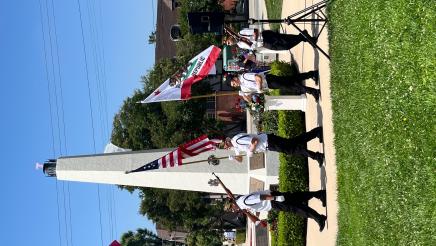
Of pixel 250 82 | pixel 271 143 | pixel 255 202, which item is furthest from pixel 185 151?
pixel 271 143

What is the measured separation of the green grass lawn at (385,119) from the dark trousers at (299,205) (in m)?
1.68

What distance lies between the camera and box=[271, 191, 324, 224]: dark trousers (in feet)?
52.1

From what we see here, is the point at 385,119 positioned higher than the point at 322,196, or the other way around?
the point at 385,119

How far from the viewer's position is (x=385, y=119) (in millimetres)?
10961

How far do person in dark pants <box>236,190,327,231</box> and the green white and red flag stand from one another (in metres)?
4.47

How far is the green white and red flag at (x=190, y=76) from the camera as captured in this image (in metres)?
18.6

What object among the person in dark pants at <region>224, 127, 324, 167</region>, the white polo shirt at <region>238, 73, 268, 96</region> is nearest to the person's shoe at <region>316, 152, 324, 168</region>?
the person in dark pants at <region>224, 127, 324, 167</region>

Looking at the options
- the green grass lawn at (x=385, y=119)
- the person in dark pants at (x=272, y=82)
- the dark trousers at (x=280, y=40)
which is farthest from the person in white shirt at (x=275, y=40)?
the green grass lawn at (x=385, y=119)

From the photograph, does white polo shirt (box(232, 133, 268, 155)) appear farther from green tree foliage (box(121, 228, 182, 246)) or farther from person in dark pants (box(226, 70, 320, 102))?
green tree foliage (box(121, 228, 182, 246))

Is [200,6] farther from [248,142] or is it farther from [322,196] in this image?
[322,196]

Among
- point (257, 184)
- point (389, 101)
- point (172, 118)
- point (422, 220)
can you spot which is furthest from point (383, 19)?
point (172, 118)

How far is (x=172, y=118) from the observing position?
159 feet

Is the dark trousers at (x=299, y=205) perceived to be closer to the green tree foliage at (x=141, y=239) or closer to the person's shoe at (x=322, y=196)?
the person's shoe at (x=322, y=196)

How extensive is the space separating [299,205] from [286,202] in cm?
42
